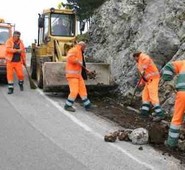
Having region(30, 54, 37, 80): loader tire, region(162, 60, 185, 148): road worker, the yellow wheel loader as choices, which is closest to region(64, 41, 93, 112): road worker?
the yellow wheel loader

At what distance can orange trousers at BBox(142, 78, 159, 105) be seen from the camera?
39.2 ft

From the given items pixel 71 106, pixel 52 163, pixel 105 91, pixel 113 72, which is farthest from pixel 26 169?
pixel 113 72

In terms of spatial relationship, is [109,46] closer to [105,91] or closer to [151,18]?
[151,18]

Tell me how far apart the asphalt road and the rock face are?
11.0 ft

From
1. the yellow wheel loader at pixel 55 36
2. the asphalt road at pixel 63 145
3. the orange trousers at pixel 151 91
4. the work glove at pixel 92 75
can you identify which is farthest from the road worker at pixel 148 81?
the yellow wheel loader at pixel 55 36

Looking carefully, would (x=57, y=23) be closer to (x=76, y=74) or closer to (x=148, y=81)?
(x=76, y=74)

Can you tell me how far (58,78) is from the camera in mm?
14383

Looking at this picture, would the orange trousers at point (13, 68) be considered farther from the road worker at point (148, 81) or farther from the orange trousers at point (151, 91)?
the orange trousers at point (151, 91)

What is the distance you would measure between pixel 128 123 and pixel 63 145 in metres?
2.87

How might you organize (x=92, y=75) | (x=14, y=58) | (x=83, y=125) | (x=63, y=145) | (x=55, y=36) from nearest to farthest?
(x=63, y=145) → (x=83, y=125) → (x=92, y=75) → (x=14, y=58) → (x=55, y=36)

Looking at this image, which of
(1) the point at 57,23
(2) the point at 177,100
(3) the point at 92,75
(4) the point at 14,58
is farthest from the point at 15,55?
(2) the point at 177,100

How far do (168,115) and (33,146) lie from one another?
446 centimetres

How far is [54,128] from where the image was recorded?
9953 mm

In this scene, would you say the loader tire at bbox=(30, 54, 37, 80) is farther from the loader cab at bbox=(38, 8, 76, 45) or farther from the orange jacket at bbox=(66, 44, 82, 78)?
the orange jacket at bbox=(66, 44, 82, 78)
